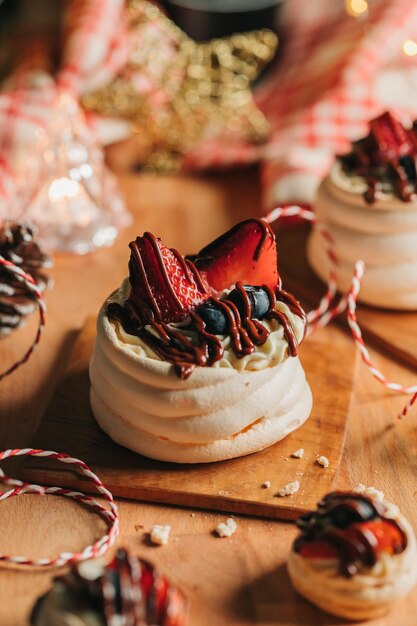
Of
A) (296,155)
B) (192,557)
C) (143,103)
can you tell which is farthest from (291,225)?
(192,557)

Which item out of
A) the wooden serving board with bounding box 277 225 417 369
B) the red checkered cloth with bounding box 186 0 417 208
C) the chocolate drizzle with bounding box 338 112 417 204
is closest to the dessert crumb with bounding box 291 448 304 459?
the wooden serving board with bounding box 277 225 417 369

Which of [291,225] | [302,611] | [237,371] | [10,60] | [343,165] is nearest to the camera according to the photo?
[302,611]

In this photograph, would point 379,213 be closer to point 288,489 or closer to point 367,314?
point 367,314

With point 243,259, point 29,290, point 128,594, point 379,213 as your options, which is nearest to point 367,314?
point 379,213

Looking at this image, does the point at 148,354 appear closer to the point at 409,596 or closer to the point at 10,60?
the point at 409,596

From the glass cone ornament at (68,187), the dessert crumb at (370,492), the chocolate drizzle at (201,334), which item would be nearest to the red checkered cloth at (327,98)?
the glass cone ornament at (68,187)

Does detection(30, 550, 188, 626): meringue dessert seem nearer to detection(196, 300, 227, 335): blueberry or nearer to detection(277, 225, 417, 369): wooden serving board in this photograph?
detection(196, 300, 227, 335): blueberry
